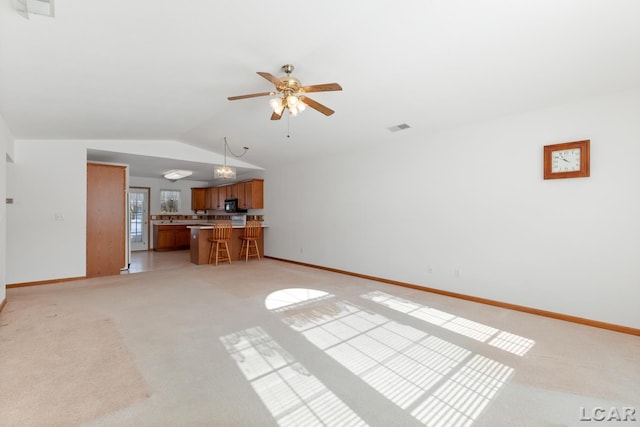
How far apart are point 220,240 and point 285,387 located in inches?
198

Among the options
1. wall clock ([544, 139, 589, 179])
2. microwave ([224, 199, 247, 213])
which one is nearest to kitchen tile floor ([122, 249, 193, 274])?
microwave ([224, 199, 247, 213])

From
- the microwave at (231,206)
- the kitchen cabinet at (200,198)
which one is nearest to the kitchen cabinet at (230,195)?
the kitchen cabinet at (200,198)

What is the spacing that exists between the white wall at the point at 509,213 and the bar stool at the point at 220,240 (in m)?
2.65

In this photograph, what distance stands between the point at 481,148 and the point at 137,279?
229 inches

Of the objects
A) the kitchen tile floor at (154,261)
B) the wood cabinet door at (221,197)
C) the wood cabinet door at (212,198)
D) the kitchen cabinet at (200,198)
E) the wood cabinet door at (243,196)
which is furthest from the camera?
the kitchen cabinet at (200,198)

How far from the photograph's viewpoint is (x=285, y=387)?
6.37ft

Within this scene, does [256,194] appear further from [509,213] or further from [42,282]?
[509,213]

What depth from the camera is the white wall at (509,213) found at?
2934 mm

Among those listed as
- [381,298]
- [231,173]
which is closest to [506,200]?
[381,298]

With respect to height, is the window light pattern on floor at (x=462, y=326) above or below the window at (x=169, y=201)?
below

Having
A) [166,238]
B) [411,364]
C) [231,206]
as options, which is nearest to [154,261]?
[166,238]

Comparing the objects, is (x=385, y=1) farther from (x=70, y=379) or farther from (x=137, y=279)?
(x=137, y=279)

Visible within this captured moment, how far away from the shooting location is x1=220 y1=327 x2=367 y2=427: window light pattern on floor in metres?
1.66

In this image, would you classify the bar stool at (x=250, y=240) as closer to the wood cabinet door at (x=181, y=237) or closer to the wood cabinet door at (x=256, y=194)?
the wood cabinet door at (x=256, y=194)
